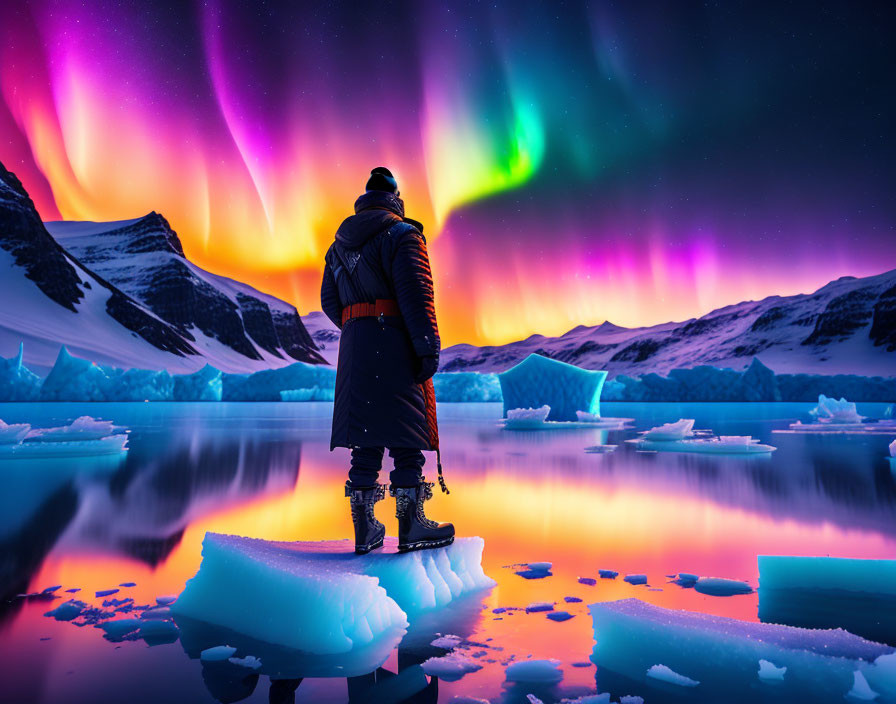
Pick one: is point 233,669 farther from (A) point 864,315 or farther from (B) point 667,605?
(A) point 864,315

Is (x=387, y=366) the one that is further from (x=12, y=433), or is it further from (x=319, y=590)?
(x=12, y=433)

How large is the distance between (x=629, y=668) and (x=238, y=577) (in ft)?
5.01

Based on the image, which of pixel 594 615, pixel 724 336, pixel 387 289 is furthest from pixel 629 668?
pixel 724 336

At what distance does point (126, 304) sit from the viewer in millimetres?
105812

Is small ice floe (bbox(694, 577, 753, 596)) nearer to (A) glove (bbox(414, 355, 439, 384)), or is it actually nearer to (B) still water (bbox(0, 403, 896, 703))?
(B) still water (bbox(0, 403, 896, 703))

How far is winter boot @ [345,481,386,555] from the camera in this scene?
2811 millimetres

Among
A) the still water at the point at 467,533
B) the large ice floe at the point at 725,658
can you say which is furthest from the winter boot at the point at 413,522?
the large ice floe at the point at 725,658

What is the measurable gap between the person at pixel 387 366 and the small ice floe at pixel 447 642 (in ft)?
2.16

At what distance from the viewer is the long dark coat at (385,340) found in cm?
271

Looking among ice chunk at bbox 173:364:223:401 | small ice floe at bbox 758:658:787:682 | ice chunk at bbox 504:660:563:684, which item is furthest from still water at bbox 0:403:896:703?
ice chunk at bbox 173:364:223:401

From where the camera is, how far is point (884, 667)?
5.54 feet

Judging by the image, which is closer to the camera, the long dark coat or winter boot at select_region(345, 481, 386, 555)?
the long dark coat

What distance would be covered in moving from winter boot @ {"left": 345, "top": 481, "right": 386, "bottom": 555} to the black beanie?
59.1 inches

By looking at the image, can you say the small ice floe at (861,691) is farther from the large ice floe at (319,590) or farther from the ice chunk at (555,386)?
the ice chunk at (555,386)
